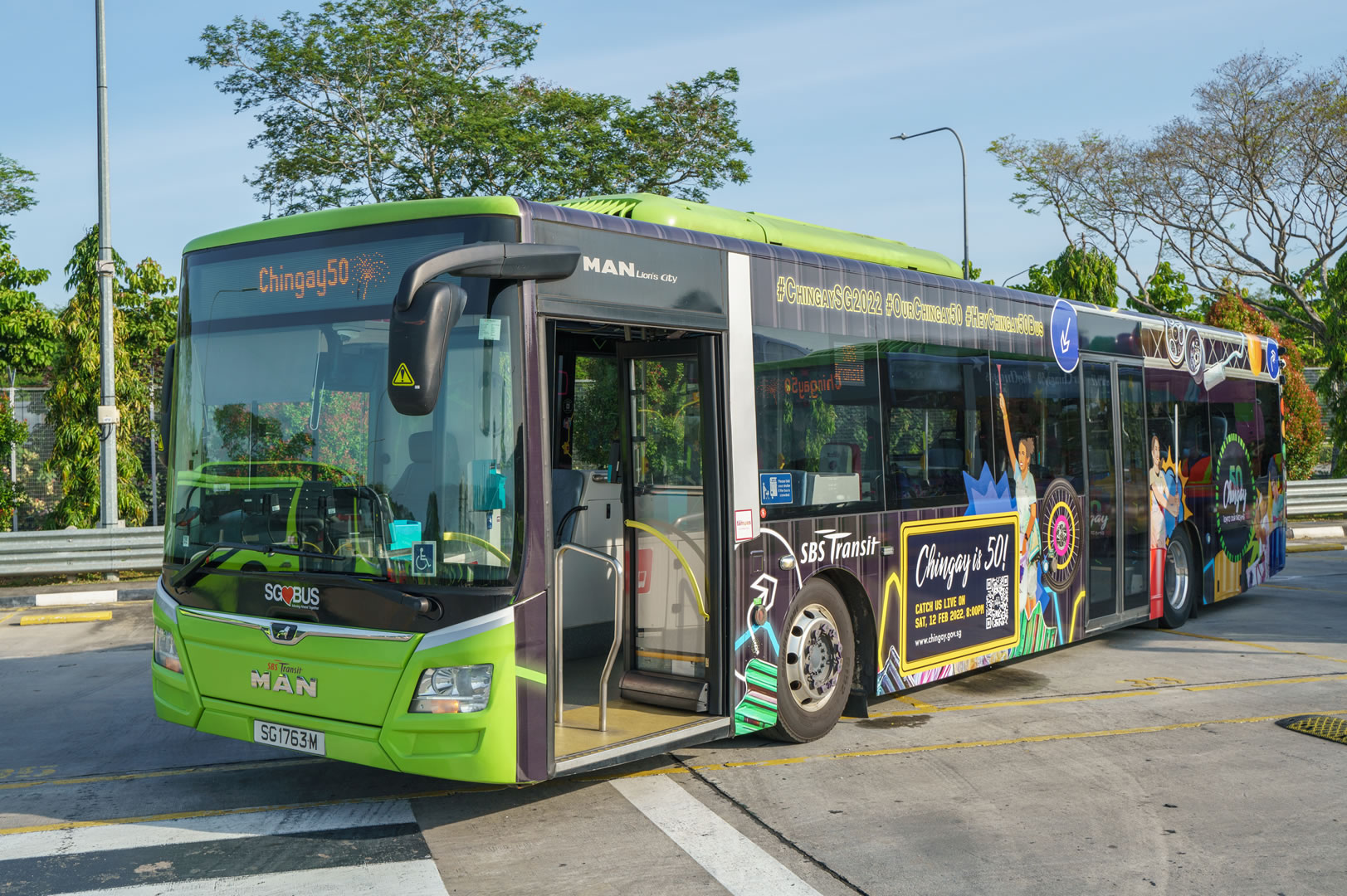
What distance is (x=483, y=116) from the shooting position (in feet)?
79.2

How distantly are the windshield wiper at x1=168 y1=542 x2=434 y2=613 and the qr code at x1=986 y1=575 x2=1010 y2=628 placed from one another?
502cm

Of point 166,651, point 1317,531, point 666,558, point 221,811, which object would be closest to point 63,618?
point 166,651

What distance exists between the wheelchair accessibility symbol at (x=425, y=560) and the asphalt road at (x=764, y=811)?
51.6 inches

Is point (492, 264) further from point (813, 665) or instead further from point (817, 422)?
point (813, 665)

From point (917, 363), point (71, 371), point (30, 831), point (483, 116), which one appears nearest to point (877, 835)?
point (917, 363)

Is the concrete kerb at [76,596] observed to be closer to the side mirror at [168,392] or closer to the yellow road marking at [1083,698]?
the side mirror at [168,392]

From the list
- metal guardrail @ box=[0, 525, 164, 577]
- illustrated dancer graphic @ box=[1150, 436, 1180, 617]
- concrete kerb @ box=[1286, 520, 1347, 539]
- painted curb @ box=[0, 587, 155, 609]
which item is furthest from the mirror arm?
concrete kerb @ box=[1286, 520, 1347, 539]

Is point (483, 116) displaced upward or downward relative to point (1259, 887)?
upward

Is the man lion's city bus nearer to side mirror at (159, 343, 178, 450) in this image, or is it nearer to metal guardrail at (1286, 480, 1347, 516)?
side mirror at (159, 343, 178, 450)

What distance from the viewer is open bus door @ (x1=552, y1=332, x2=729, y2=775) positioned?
260 inches

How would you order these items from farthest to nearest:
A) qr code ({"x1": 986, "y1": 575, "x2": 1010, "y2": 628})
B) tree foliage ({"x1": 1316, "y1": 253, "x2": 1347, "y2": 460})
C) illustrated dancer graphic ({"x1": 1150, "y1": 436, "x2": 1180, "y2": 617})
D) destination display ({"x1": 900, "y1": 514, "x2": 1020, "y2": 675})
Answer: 1. tree foliage ({"x1": 1316, "y1": 253, "x2": 1347, "y2": 460})
2. illustrated dancer graphic ({"x1": 1150, "y1": 436, "x2": 1180, "y2": 617})
3. qr code ({"x1": 986, "y1": 575, "x2": 1010, "y2": 628})
4. destination display ({"x1": 900, "y1": 514, "x2": 1020, "y2": 675})

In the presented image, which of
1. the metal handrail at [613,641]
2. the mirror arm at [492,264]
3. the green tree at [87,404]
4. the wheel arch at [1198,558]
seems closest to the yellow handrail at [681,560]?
the metal handrail at [613,641]

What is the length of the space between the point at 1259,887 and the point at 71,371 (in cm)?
1738

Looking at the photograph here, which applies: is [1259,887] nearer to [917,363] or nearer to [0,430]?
[917,363]
